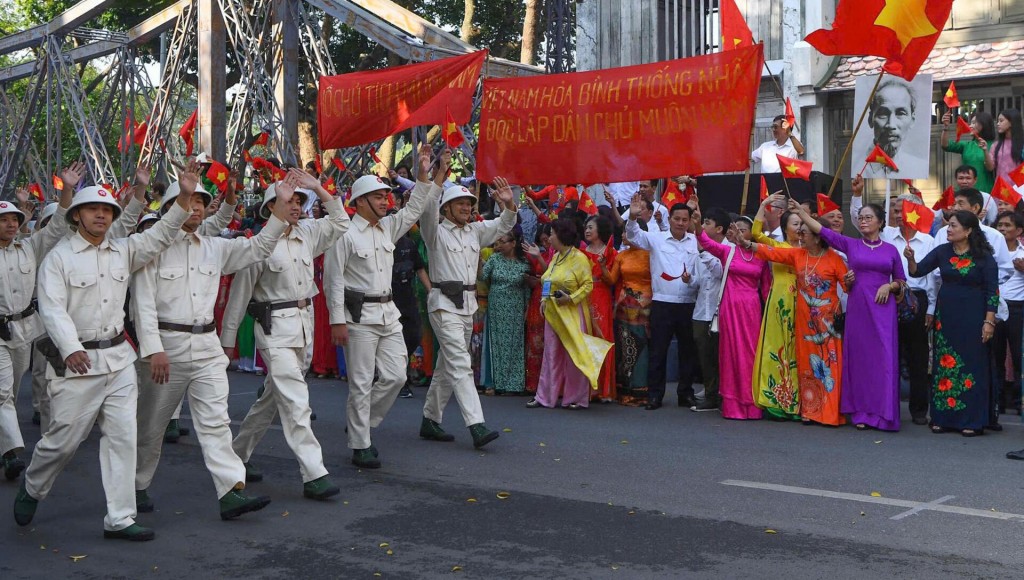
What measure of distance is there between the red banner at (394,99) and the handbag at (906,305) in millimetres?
4230

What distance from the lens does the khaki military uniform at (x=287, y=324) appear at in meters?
7.07

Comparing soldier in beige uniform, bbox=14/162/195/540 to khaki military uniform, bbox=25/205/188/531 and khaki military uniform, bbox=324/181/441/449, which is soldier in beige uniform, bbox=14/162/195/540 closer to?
khaki military uniform, bbox=25/205/188/531

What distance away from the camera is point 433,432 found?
902 centimetres

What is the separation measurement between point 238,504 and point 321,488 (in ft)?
2.14

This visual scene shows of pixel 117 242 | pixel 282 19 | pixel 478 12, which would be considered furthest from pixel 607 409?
pixel 478 12

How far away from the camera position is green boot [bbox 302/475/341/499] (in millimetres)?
6930

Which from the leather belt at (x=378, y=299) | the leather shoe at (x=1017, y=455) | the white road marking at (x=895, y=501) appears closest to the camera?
the white road marking at (x=895, y=501)

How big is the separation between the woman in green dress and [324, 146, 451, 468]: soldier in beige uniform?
3260mm

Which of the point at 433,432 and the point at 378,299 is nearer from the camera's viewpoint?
the point at 378,299

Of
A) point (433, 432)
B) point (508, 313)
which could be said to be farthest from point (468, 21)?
point (433, 432)

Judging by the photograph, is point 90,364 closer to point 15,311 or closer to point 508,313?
point 15,311

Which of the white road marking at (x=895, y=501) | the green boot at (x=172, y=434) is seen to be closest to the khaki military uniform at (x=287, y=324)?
the green boot at (x=172, y=434)

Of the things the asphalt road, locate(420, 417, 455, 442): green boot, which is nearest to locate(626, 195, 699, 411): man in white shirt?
the asphalt road

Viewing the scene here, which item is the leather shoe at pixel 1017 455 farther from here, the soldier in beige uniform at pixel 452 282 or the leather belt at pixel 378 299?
the leather belt at pixel 378 299
